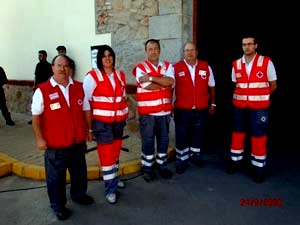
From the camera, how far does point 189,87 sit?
4566 millimetres

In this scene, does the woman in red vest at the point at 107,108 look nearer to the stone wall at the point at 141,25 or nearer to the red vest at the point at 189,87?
the red vest at the point at 189,87

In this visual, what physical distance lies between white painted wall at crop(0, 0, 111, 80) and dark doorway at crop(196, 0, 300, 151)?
2396 mm

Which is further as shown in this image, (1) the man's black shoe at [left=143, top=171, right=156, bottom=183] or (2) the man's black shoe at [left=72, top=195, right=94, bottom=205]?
(1) the man's black shoe at [left=143, top=171, right=156, bottom=183]

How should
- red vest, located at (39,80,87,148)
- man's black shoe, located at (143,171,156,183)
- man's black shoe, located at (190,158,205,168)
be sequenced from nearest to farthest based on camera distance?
red vest, located at (39,80,87,148) → man's black shoe, located at (143,171,156,183) → man's black shoe, located at (190,158,205,168)

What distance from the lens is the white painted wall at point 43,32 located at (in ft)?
22.6

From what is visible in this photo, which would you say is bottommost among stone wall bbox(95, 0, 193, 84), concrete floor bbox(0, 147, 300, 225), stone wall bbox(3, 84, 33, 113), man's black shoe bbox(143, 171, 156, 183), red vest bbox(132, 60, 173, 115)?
concrete floor bbox(0, 147, 300, 225)

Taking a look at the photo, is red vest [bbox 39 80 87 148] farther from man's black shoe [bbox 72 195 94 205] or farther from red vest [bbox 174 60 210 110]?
red vest [bbox 174 60 210 110]

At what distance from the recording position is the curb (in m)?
4.59

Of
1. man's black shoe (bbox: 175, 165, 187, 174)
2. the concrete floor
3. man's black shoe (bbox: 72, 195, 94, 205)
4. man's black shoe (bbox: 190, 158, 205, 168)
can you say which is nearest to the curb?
the concrete floor

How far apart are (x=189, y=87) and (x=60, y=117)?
6.64ft

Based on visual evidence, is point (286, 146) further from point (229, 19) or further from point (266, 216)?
point (229, 19)

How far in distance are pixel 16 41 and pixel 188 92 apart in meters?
6.43

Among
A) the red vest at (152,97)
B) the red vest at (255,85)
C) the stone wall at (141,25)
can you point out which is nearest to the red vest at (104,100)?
the red vest at (152,97)

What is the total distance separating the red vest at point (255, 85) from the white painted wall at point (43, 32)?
10.5 feet
